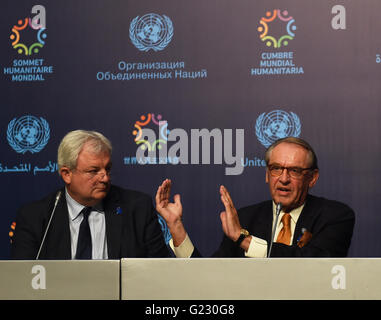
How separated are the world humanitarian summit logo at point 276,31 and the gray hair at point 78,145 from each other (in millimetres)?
1354

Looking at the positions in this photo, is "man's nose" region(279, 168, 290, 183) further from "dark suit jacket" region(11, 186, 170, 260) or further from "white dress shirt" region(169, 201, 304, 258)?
"dark suit jacket" region(11, 186, 170, 260)

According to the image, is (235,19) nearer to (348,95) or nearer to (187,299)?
(348,95)

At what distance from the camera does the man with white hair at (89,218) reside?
321cm

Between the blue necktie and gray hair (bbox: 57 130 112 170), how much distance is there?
0.34 meters

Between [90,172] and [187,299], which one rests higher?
[90,172]

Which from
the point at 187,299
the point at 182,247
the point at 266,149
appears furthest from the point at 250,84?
the point at 187,299

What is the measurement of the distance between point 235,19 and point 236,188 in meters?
1.18

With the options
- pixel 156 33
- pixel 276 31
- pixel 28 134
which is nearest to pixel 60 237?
pixel 28 134

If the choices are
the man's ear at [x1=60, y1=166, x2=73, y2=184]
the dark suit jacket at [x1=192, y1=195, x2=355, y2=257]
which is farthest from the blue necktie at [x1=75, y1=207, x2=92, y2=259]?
the dark suit jacket at [x1=192, y1=195, x2=355, y2=257]

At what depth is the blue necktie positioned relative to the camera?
323 cm

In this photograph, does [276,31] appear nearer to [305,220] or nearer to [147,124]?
[147,124]

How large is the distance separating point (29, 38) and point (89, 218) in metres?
1.52

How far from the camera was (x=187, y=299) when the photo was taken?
6.11ft
